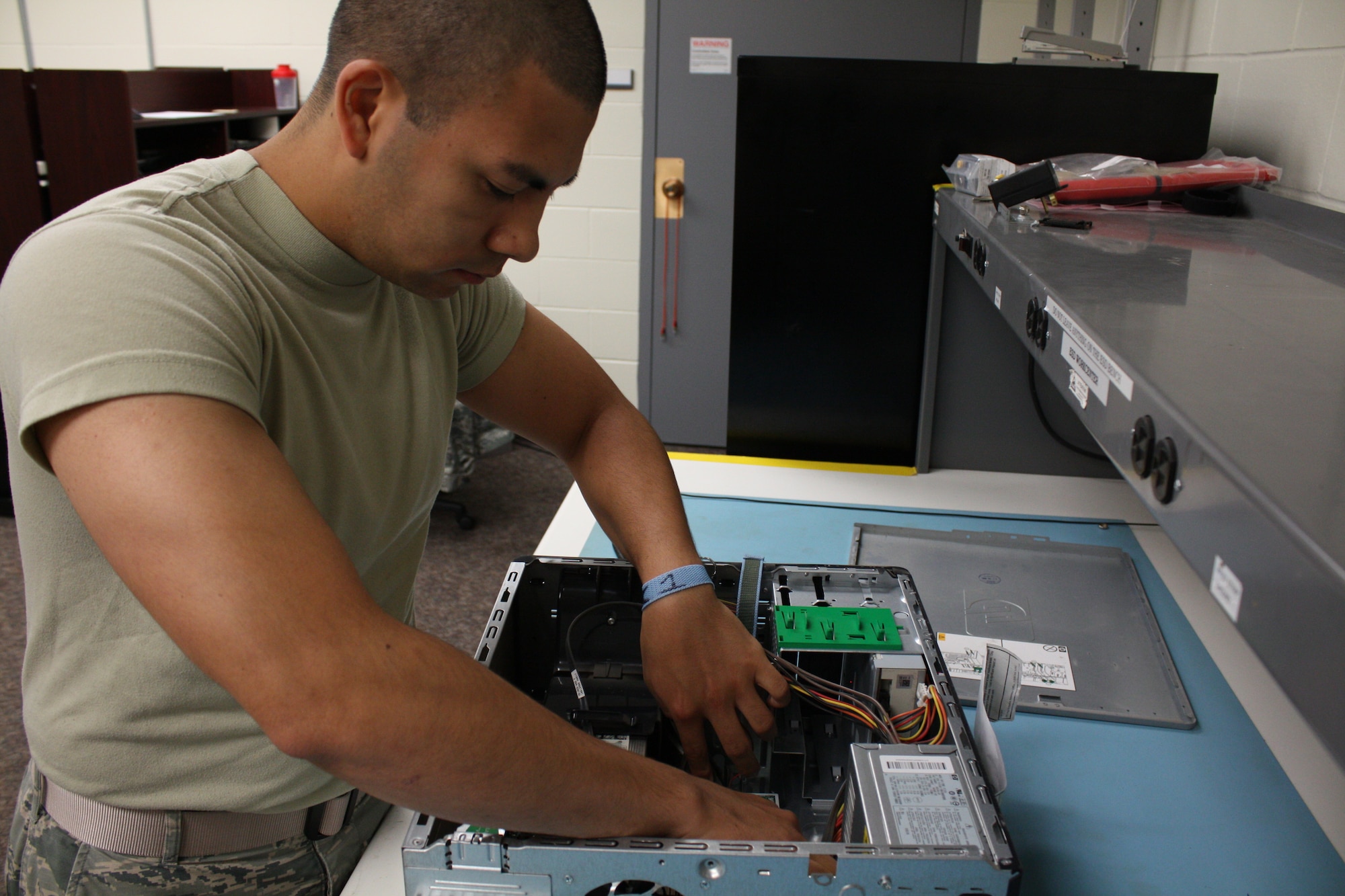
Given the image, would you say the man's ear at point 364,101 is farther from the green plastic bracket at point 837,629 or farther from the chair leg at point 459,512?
the chair leg at point 459,512

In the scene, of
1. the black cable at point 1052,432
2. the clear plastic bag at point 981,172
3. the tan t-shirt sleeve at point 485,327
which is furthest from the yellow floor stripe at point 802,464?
the tan t-shirt sleeve at point 485,327

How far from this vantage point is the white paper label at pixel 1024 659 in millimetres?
1029

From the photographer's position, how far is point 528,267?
12.2ft

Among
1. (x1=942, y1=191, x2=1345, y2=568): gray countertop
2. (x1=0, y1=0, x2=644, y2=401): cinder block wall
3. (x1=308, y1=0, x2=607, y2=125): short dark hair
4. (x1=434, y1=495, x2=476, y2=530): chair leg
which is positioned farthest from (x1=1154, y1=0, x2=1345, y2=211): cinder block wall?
(x1=434, y1=495, x2=476, y2=530): chair leg

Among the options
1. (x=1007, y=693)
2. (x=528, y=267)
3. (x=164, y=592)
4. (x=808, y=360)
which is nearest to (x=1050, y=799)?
(x=1007, y=693)

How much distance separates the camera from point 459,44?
65cm

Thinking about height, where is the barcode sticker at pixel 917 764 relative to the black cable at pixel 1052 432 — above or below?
above

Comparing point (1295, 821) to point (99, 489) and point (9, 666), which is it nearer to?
point (99, 489)

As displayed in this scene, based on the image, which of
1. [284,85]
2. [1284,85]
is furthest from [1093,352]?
[284,85]

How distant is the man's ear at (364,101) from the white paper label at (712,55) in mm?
2799

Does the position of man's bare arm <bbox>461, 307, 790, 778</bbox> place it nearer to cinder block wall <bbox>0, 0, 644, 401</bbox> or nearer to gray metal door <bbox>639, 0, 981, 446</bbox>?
gray metal door <bbox>639, 0, 981, 446</bbox>

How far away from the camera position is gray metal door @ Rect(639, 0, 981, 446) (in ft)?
10.4

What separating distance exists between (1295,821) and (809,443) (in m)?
0.93

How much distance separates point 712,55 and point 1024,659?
2731 millimetres
